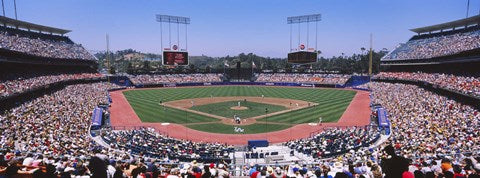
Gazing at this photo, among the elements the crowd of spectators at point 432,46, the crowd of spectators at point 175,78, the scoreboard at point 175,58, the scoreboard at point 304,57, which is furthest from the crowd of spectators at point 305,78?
the scoreboard at point 175,58

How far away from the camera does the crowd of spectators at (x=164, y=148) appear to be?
20.6m

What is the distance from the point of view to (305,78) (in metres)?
82.9

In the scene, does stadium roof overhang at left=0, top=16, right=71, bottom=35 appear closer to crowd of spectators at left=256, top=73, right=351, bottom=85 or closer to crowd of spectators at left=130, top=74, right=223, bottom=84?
crowd of spectators at left=130, top=74, right=223, bottom=84

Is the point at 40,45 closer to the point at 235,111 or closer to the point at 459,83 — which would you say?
the point at 235,111

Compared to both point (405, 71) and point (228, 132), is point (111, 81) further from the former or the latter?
point (405, 71)

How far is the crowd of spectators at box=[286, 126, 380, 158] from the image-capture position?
70.9 feet

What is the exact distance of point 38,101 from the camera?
119 ft

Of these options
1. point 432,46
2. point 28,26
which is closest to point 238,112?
point 432,46

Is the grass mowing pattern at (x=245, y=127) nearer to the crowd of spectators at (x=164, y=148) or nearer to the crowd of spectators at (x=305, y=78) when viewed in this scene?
the crowd of spectators at (x=164, y=148)

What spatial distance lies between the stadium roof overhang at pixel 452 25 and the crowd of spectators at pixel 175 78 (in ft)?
174

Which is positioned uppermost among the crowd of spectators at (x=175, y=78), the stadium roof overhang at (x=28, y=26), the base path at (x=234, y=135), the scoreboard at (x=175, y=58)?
the stadium roof overhang at (x=28, y=26)

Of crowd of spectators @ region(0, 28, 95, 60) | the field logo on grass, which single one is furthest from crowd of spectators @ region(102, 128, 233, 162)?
crowd of spectators @ region(0, 28, 95, 60)

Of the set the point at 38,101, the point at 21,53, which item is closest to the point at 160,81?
the point at 21,53

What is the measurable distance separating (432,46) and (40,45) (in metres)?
75.9
